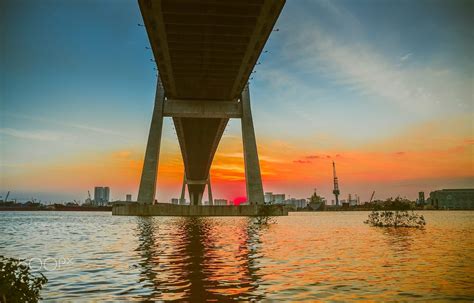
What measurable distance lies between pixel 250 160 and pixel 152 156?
11.9 m

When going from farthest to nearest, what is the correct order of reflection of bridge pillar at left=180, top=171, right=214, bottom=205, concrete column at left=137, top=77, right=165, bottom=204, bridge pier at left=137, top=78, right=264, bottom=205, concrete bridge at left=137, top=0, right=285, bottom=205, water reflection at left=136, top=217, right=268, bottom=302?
reflection of bridge pillar at left=180, top=171, right=214, bottom=205 < concrete column at left=137, top=77, right=165, bottom=204 < bridge pier at left=137, top=78, right=264, bottom=205 < concrete bridge at left=137, top=0, right=285, bottom=205 < water reflection at left=136, top=217, right=268, bottom=302

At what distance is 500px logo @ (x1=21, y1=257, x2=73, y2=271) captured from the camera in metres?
12.0

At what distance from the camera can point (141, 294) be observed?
8.25 meters

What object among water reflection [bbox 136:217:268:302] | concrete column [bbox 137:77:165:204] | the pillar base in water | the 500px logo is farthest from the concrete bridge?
the 500px logo

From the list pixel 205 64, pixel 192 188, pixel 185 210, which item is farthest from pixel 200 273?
pixel 192 188

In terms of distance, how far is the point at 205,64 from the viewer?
42.1m

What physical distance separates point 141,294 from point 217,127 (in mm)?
57038

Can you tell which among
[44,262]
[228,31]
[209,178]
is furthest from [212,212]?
[209,178]

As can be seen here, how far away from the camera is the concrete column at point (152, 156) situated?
52.8 metres

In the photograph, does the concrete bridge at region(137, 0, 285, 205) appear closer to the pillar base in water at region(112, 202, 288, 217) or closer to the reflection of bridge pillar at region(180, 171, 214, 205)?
the pillar base in water at region(112, 202, 288, 217)

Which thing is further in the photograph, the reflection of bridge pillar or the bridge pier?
the reflection of bridge pillar

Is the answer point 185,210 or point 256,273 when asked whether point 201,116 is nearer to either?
point 185,210

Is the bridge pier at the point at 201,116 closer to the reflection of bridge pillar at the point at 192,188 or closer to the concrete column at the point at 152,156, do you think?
the concrete column at the point at 152,156

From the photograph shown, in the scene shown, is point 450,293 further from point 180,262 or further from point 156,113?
point 156,113
